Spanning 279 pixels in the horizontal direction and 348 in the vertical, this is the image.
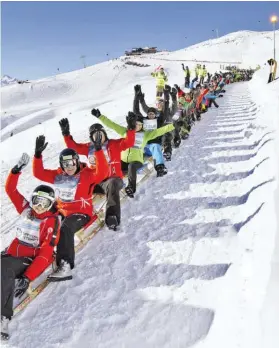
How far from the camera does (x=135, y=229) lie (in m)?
5.03

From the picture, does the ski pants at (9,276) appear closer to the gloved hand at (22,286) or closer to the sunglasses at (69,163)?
the gloved hand at (22,286)

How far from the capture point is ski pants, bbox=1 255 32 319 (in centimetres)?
321

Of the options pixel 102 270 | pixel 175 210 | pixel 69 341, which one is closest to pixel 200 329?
pixel 69 341

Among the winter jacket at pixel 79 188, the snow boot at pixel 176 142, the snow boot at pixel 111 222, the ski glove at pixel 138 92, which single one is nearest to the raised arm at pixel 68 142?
the winter jacket at pixel 79 188

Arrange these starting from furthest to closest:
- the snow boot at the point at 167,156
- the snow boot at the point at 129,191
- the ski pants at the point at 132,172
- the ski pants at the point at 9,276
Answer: the snow boot at the point at 167,156
the ski pants at the point at 132,172
the snow boot at the point at 129,191
the ski pants at the point at 9,276

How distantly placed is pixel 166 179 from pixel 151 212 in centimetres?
175

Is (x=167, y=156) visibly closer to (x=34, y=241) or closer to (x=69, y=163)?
(x=69, y=163)

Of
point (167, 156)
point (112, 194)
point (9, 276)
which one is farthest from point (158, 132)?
point (9, 276)

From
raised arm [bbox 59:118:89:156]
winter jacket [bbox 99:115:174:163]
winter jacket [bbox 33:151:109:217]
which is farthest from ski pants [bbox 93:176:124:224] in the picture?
winter jacket [bbox 99:115:174:163]

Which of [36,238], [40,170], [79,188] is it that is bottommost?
[36,238]

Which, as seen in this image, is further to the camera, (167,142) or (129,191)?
(167,142)

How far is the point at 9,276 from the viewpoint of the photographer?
10.9 ft

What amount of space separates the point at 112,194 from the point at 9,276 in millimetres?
2079

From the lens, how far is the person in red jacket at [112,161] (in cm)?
504
